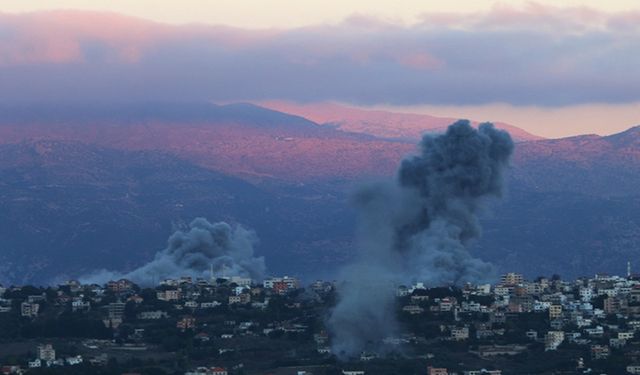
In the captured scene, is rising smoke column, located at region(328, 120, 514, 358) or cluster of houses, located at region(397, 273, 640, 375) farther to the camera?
rising smoke column, located at region(328, 120, 514, 358)

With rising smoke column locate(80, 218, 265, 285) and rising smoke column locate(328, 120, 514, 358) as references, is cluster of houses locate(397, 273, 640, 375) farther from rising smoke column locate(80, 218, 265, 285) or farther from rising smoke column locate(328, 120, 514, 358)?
rising smoke column locate(80, 218, 265, 285)

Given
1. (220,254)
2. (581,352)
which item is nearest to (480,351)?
(581,352)

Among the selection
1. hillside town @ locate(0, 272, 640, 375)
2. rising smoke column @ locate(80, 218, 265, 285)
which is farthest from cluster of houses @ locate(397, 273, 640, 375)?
rising smoke column @ locate(80, 218, 265, 285)

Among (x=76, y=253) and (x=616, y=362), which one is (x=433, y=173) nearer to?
(x=616, y=362)

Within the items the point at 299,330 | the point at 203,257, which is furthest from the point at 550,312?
the point at 203,257

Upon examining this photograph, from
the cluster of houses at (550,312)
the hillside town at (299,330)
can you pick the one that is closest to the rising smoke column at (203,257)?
the hillside town at (299,330)

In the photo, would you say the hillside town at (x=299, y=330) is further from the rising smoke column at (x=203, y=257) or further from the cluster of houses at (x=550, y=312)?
the rising smoke column at (x=203, y=257)

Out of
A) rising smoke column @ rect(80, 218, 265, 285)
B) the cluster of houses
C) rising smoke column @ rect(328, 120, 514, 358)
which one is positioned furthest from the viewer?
rising smoke column @ rect(80, 218, 265, 285)
